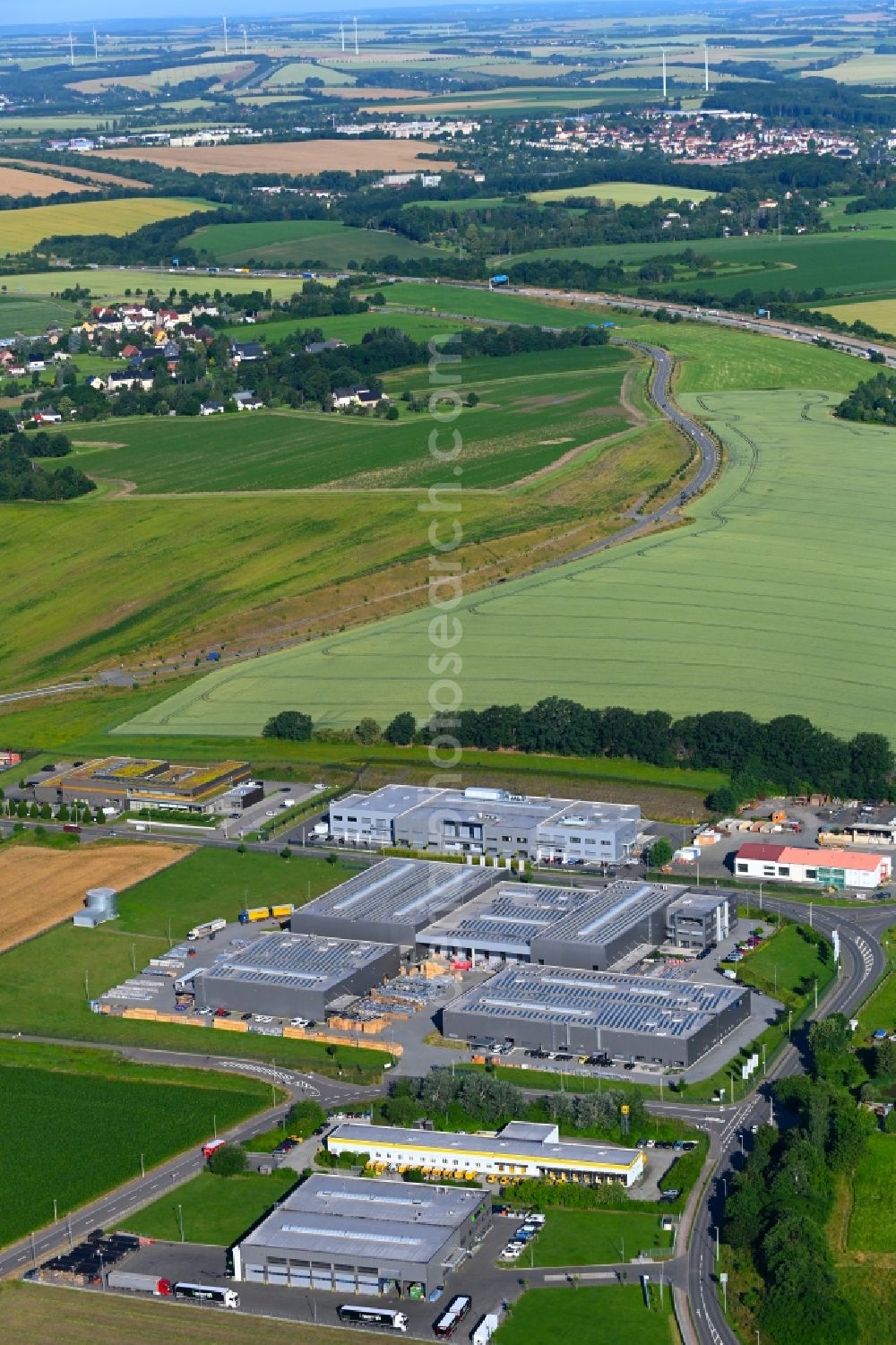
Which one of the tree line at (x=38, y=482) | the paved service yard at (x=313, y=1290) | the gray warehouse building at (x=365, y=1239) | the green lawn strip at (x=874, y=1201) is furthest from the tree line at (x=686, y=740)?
the tree line at (x=38, y=482)

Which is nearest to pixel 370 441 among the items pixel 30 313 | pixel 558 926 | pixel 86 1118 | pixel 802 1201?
pixel 30 313

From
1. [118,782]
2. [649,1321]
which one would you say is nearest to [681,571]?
[118,782]

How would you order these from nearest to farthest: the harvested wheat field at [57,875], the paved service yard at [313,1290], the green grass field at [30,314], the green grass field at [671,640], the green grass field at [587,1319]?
the green grass field at [587,1319] < the paved service yard at [313,1290] < the harvested wheat field at [57,875] < the green grass field at [671,640] < the green grass field at [30,314]

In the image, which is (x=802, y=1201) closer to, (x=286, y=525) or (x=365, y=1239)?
(x=365, y=1239)

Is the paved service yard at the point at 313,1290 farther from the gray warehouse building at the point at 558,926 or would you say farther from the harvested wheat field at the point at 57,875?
the harvested wheat field at the point at 57,875

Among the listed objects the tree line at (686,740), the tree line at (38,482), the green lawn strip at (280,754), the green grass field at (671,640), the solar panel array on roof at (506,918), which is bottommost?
the solar panel array on roof at (506,918)

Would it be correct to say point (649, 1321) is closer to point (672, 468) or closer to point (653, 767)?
point (653, 767)
